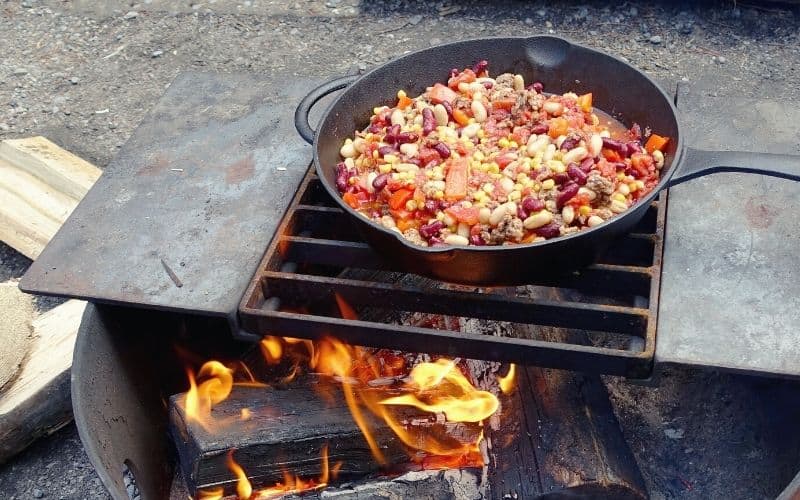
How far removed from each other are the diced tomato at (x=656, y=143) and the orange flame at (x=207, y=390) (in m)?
1.76

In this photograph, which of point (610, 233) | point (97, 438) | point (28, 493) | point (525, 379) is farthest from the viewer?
point (28, 493)

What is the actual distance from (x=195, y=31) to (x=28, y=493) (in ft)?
13.6

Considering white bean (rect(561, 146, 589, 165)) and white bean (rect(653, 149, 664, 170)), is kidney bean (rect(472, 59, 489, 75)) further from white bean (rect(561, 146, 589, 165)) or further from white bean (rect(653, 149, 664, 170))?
white bean (rect(653, 149, 664, 170))

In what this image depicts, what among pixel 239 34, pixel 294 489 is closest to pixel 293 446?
pixel 294 489

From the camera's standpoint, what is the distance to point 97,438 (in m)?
2.44

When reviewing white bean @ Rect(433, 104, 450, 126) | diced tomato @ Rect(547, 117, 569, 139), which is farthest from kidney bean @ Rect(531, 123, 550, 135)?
white bean @ Rect(433, 104, 450, 126)

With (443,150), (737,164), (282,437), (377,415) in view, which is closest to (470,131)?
(443,150)

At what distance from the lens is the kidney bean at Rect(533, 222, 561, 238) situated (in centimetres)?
222

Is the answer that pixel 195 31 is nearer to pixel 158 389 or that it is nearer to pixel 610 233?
Answer: pixel 158 389

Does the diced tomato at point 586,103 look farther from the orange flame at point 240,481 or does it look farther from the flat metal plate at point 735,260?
the orange flame at point 240,481

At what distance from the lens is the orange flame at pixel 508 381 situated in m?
2.79

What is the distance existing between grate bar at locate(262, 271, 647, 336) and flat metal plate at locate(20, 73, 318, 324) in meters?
0.21

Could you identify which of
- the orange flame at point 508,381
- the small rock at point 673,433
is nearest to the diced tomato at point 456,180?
the orange flame at point 508,381

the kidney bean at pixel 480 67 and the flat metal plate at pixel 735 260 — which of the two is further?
the kidney bean at pixel 480 67
